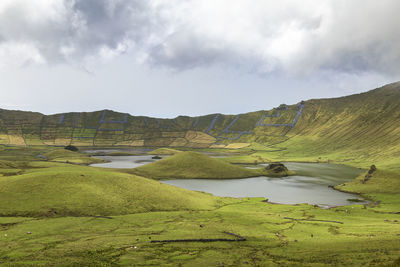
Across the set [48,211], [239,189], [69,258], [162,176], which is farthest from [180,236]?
[162,176]

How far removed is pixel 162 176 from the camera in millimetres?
144375

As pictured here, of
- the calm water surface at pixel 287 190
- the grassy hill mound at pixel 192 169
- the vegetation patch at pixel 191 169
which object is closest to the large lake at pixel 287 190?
the calm water surface at pixel 287 190

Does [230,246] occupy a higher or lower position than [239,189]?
higher

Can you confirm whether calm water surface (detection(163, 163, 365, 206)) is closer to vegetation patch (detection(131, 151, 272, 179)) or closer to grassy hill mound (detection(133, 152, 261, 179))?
vegetation patch (detection(131, 151, 272, 179))

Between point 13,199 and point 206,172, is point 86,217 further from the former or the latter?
point 206,172

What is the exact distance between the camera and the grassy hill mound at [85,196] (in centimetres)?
5144

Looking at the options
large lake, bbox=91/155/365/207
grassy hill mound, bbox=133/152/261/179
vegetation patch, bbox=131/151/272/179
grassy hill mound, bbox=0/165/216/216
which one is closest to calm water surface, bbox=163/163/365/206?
large lake, bbox=91/155/365/207

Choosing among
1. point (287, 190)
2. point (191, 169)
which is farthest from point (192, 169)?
point (287, 190)

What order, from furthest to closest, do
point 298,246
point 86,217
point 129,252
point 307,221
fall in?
point 307,221, point 86,217, point 298,246, point 129,252

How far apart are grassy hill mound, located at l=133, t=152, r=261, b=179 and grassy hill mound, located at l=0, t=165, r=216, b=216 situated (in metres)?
71.1

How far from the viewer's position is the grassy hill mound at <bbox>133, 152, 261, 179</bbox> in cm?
14762

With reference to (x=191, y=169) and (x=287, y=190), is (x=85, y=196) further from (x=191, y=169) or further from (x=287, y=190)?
(x=191, y=169)

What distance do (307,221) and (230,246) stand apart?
87.5 feet

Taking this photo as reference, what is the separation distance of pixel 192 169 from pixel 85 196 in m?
98.4
